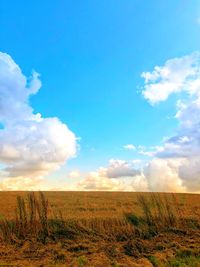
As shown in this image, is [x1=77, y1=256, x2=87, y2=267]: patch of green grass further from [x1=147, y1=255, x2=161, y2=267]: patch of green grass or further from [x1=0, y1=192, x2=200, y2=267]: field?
[x1=147, y1=255, x2=161, y2=267]: patch of green grass

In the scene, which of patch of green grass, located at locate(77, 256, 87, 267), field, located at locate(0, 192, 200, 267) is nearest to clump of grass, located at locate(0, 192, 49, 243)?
field, located at locate(0, 192, 200, 267)

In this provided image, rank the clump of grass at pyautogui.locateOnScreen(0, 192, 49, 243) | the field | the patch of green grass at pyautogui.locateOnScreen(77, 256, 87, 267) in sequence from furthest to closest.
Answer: the clump of grass at pyautogui.locateOnScreen(0, 192, 49, 243), the field, the patch of green grass at pyautogui.locateOnScreen(77, 256, 87, 267)

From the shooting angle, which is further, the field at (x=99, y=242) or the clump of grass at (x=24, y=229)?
the clump of grass at (x=24, y=229)

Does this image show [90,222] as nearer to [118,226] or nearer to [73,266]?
[118,226]

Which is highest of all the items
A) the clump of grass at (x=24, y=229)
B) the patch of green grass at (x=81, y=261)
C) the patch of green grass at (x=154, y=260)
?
the clump of grass at (x=24, y=229)

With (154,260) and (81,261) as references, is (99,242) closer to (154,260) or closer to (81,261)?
(81,261)

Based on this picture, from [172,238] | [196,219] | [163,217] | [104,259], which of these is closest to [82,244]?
[104,259]

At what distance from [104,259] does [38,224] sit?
5.15m

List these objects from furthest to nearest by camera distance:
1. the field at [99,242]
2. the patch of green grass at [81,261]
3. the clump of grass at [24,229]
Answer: the clump of grass at [24,229], the field at [99,242], the patch of green grass at [81,261]

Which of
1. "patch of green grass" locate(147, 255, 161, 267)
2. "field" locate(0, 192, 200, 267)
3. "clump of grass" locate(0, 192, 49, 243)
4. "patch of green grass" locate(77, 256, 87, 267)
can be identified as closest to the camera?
"patch of green grass" locate(77, 256, 87, 267)

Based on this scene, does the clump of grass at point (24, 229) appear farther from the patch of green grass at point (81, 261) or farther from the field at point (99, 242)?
the patch of green grass at point (81, 261)

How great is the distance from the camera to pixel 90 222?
19.3m

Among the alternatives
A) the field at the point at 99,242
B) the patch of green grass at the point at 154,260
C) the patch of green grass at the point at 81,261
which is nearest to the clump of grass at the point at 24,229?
the field at the point at 99,242

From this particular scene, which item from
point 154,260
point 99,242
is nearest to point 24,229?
point 99,242
